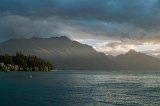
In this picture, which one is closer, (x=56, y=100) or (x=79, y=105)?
(x=79, y=105)

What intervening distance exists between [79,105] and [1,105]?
2097cm

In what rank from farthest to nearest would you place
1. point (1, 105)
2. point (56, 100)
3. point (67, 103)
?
point (56, 100)
point (67, 103)
point (1, 105)

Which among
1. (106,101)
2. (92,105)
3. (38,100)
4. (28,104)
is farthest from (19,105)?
(106,101)

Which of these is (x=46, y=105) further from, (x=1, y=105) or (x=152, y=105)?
(x=152, y=105)

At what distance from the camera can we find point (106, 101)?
99250mm

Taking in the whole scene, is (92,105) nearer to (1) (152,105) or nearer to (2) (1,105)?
(1) (152,105)

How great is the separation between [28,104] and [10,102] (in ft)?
23.1

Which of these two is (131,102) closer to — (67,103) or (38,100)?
(67,103)

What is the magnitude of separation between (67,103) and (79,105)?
16.4 feet

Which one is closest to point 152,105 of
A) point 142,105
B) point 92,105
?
point 142,105

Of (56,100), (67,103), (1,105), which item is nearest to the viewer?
(1,105)

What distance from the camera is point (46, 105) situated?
89500 mm

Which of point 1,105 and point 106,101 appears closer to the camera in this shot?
point 1,105

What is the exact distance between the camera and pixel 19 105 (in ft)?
293
